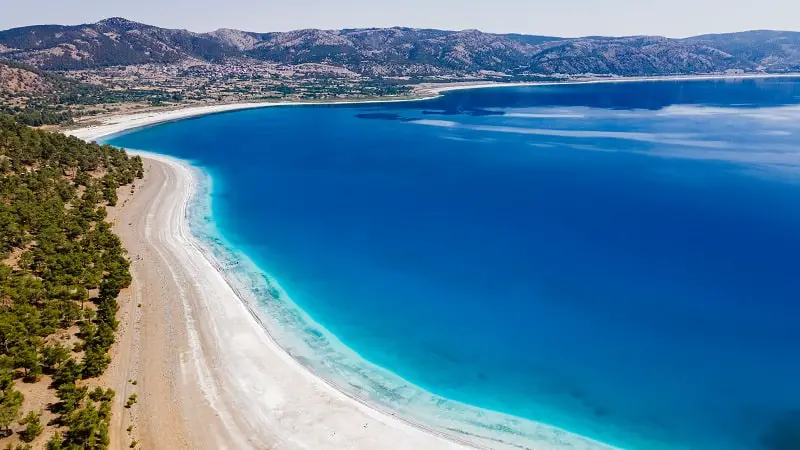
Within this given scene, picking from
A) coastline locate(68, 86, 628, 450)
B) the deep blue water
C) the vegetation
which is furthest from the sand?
the deep blue water

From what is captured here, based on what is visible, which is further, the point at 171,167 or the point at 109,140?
the point at 109,140

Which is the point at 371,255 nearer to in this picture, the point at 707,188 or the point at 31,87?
the point at 707,188

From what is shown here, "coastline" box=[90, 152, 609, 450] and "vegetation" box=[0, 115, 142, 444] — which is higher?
"vegetation" box=[0, 115, 142, 444]

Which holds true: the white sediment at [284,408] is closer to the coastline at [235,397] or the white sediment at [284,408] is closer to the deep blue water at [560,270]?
the coastline at [235,397]

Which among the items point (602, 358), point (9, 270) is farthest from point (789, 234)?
point (9, 270)

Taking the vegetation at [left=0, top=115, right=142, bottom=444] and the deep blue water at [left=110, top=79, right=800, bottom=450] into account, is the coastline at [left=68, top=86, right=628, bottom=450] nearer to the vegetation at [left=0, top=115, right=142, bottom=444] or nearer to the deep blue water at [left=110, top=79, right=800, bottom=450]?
the vegetation at [left=0, top=115, right=142, bottom=444]

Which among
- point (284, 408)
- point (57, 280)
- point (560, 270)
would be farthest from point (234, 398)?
point (560, 270)
